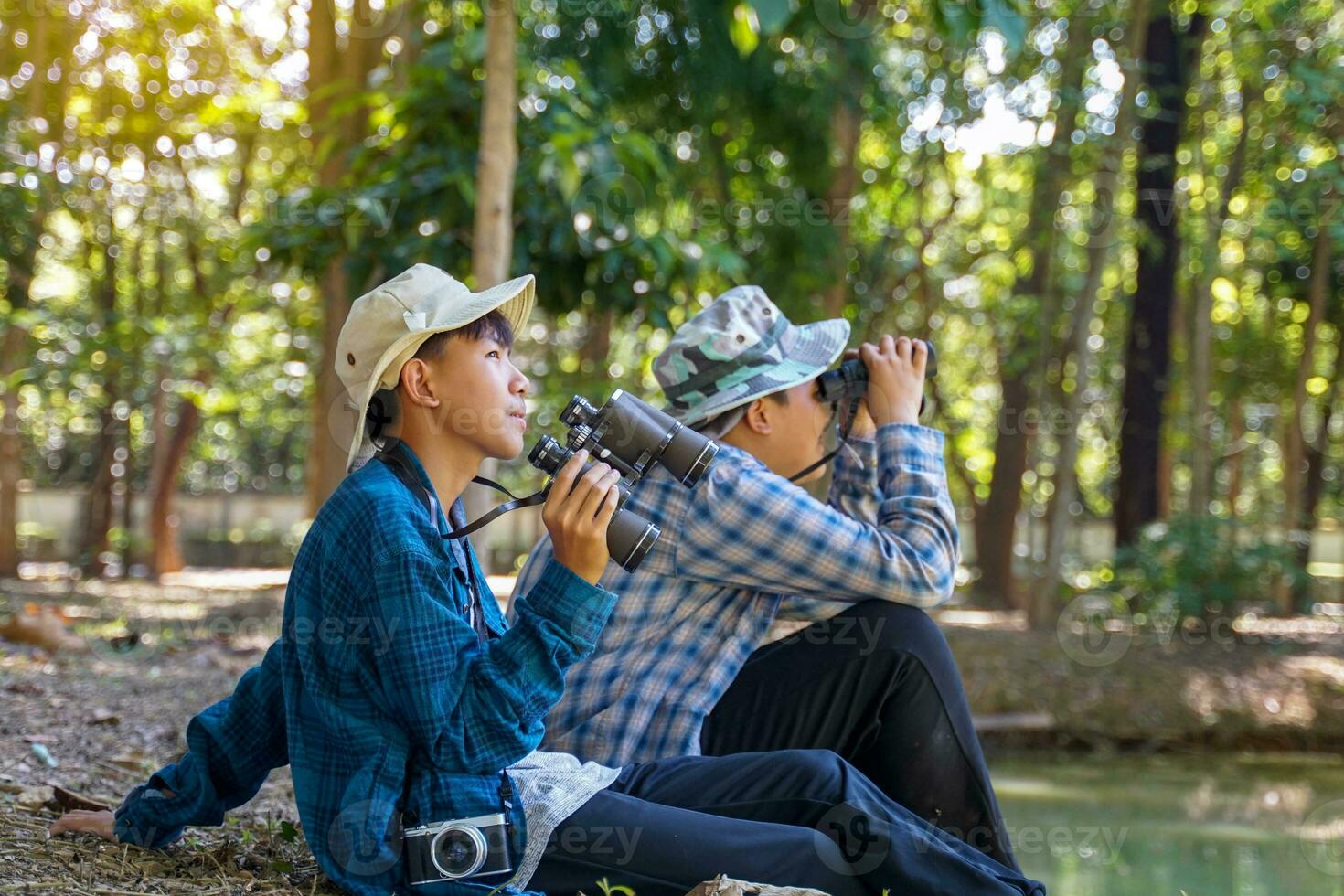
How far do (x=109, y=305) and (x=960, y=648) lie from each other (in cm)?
916

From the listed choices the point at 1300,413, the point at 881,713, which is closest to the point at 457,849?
the point at 881,713

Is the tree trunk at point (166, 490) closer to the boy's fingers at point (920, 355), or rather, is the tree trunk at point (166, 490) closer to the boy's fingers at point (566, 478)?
the boy's fingers at point (920, 355)

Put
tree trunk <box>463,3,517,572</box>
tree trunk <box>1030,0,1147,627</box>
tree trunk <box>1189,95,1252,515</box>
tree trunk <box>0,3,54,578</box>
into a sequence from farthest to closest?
tree trunk <box>1189,95,1252,515</box> → tree trunk <box>0,3,54,578</box> → tree trunk <box>1030,0,1147,627</box> → tree trunk <box>463,3,517,572</box>

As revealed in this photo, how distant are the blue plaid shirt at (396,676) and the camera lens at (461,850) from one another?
0.03 metres

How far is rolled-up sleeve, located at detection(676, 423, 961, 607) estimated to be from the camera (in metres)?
2.53

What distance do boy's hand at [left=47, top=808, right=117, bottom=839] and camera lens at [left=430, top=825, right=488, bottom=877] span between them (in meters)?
0.93

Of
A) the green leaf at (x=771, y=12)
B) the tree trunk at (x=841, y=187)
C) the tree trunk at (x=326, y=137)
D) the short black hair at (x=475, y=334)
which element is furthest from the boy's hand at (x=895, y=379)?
the tree trunk at (x=841, y=187)

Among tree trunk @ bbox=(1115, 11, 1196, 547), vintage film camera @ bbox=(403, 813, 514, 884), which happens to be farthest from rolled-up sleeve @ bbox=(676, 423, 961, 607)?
tree trunk @ bbox=(1115, 11, 1196, 547)

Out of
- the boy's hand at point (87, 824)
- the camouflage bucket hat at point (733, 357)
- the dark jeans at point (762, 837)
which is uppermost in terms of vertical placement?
the camouflage bucket hat at point (733, 357)

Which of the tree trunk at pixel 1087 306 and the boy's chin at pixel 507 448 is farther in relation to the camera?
the tree trunk at pixel 1087 306

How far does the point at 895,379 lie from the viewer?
2.88 metres

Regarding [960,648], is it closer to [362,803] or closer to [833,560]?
[833,560]

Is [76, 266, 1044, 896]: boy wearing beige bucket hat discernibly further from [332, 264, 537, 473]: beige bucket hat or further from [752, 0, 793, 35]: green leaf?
[752, 0, 793, 35]: green leaf

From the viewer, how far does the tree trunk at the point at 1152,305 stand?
1041cm
